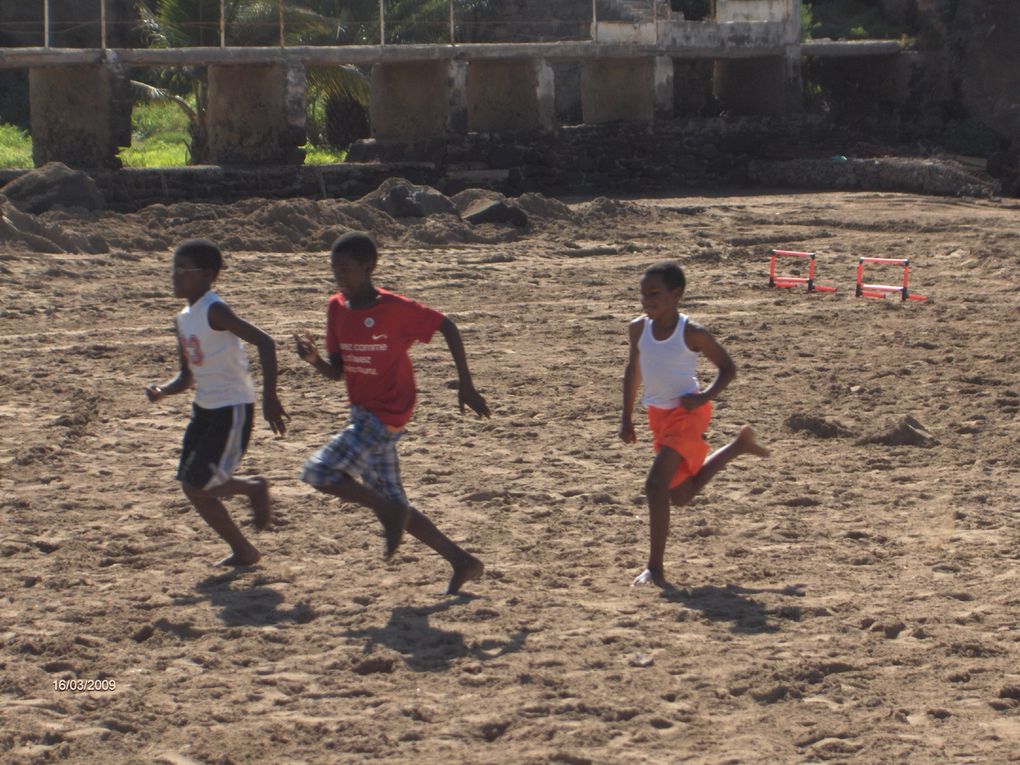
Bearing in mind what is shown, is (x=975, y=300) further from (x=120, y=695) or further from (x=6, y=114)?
(x=6, y=114)

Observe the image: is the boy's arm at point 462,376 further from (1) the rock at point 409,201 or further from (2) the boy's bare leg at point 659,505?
(1) the rock at point 409,201

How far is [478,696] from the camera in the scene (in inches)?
175

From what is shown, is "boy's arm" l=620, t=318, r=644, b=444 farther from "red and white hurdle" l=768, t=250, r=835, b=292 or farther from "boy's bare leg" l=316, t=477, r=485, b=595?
"red and white hurdle" l=768, t=250, r=835, b=292

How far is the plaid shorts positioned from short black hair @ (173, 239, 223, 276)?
2.83ft

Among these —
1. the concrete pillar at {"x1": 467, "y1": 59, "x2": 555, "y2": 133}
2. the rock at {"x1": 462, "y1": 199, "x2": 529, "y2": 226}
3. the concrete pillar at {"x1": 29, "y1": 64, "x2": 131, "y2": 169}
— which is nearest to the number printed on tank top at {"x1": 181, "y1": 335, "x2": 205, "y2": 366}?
the rock at {"x1": 462, "y1": 199, "x2": 529, "y2": 226}

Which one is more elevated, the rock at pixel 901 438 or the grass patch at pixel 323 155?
the grass patch at pixel 323 155

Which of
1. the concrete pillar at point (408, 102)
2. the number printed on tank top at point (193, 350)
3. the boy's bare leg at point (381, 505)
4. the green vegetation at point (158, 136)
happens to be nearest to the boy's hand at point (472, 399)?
the boy's bare leg at point (381, 505)

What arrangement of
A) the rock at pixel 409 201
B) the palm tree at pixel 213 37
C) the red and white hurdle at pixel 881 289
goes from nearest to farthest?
the red and white hurdle at pixel 881 289, the rock at pixel 409 201, the palm tree at pixel 213 37

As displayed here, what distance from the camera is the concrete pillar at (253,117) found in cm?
2059

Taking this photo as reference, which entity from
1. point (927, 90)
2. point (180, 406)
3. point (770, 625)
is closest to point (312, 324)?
point (180, 406)

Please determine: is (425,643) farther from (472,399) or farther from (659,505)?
(659,505)

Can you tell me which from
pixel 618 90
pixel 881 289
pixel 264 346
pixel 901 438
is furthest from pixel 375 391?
pixel 618 90

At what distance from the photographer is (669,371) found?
5527 mm

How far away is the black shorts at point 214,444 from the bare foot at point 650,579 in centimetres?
164
